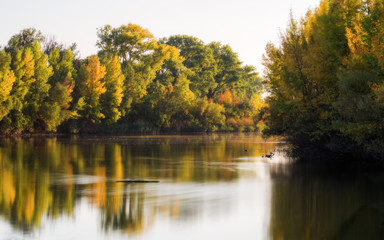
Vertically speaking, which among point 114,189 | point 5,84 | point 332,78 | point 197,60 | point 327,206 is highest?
point 197,60

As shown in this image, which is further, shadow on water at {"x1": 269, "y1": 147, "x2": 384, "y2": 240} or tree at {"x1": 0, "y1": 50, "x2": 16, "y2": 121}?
tree at {"x1": 0, "y1": 50, "x2": 16, "y2": 121}

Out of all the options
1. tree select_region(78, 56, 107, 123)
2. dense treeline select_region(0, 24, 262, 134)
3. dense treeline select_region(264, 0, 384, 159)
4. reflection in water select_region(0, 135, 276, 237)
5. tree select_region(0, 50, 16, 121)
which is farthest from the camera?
tree select_region(78, 56, 107, 123)

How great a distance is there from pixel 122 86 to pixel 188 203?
6647 cm

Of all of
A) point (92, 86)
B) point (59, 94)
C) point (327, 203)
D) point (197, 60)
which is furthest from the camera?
point (197, 60)

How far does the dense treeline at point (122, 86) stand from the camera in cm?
6419

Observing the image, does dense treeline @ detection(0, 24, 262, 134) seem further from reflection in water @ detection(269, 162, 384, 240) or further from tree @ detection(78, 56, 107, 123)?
reflection in water @ detection(269, 162, 384, 240)

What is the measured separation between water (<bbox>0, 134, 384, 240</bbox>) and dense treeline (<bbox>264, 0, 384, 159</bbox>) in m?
3.08

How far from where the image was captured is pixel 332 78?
2942 centimetres

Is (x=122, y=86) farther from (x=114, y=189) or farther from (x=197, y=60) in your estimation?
(x=114, y=189)

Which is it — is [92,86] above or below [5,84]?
above

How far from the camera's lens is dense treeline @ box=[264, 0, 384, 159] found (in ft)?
75.7

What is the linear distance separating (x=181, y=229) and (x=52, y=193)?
6.59 m

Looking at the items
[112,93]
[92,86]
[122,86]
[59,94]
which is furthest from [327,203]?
[122,86]

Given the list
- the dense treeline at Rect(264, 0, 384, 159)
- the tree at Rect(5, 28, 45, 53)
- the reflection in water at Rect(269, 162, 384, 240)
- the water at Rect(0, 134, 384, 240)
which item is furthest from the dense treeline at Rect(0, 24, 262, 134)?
the reflection in water at Rect(269, 162, 384, 240)
